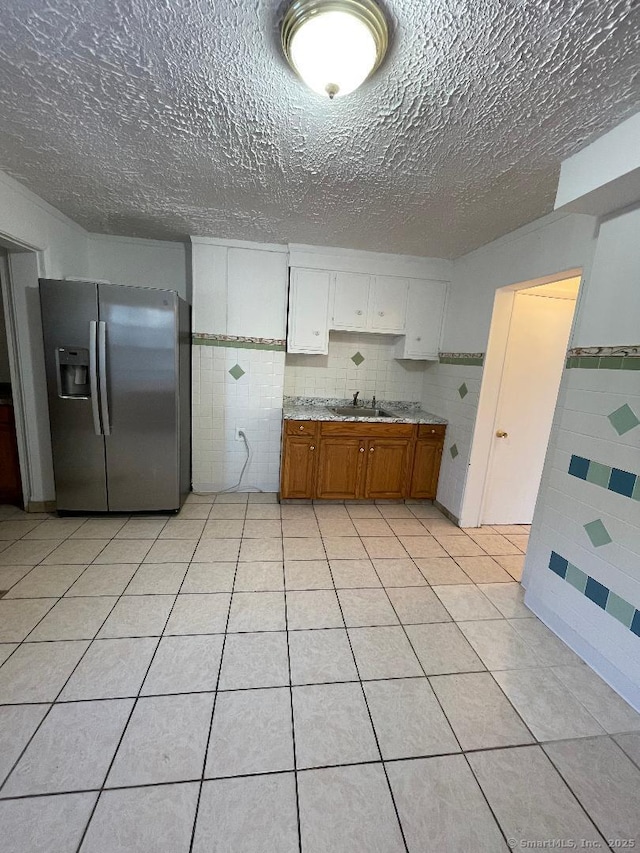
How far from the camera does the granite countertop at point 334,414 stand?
3.20 metres

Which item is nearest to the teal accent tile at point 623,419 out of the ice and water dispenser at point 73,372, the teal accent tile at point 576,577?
the teal accent tile at point 576,577

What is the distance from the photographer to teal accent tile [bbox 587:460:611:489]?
170cm

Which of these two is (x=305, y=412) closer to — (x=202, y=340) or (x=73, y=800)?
(x=202, y=340)

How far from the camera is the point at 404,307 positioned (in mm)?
3395

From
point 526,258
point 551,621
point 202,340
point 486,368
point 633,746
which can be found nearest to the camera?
point 633,746

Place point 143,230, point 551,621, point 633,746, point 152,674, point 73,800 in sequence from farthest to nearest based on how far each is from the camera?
point 143,230 < point 551,621 < point 152,674 < point 633,746 < point 73,800

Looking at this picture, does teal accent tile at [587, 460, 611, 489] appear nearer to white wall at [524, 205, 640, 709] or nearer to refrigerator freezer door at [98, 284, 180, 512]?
white wall at [524, 205, 640, 709]

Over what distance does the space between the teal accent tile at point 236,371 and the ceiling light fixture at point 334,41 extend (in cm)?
239

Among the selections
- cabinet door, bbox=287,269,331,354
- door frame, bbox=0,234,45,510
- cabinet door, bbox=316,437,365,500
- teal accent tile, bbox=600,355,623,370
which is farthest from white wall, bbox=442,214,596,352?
door frame, bbox=0,234,45,510

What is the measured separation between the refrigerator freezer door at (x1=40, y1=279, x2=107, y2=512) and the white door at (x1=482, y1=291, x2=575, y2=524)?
3283 mm

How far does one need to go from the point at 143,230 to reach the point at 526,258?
10.2 ft

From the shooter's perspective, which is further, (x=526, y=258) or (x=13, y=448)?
(x=13, y=448)

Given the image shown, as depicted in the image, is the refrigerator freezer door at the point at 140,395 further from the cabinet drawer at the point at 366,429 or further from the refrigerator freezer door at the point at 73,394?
the cabinet drawer at the point at 366,429

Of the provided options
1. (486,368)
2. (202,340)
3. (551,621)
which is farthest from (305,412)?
(551,621)
